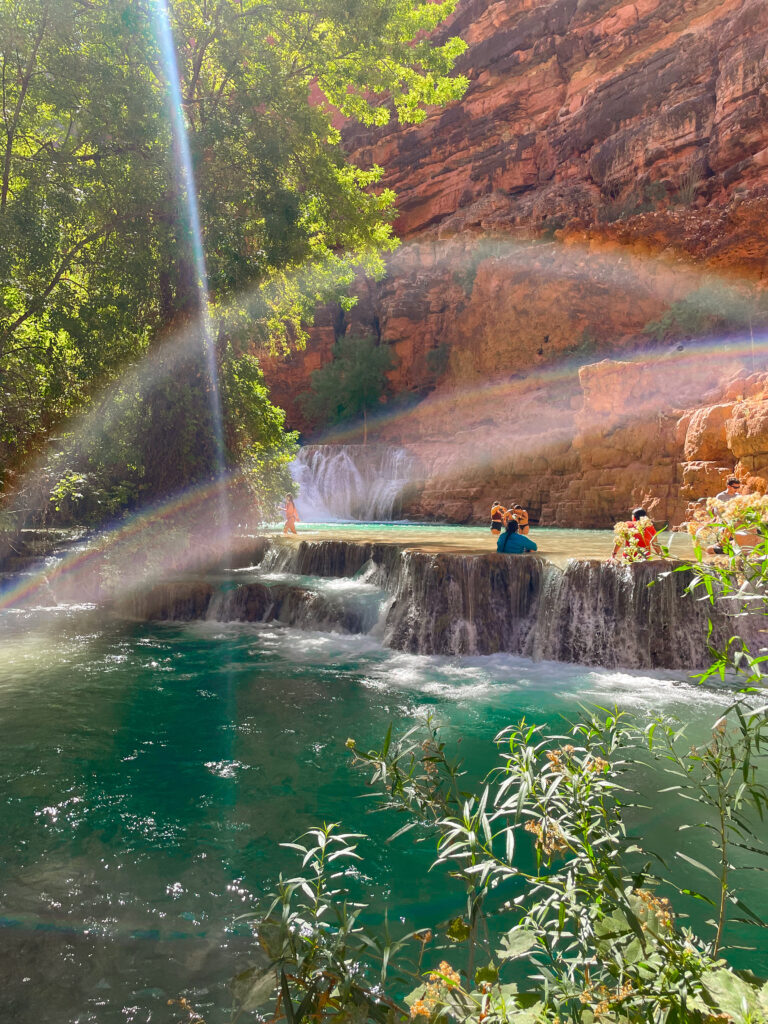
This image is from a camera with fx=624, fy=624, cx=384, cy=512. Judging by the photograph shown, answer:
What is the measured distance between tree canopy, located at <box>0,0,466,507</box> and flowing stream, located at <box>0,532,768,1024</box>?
12.4 ft

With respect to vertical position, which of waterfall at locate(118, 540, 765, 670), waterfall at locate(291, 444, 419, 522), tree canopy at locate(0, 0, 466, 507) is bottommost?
waterfall at locate(118, 540, 765, 670)

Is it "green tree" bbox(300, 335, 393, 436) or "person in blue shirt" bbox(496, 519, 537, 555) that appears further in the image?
"green tree" bbox(300, 335, 393, 436)

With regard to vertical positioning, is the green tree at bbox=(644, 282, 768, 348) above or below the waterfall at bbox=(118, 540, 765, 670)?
above

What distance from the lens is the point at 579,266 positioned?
1141 inches

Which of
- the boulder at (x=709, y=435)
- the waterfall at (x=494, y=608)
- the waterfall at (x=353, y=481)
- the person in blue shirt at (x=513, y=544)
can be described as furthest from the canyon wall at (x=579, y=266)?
the waterfall at (x=494, y=608)

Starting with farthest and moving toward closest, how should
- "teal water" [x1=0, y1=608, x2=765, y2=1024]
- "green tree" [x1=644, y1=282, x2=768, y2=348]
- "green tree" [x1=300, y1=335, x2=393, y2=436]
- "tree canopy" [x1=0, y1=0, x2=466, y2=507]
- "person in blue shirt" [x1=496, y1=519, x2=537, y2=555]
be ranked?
"green tree" [x1=300, y1=335, x2=393, y2=436], "green tree" [x1=644, y1=282, x2=768, y2=348], "person in blue shirt" [x1=496, y1=519, x2=537, y2=555], "tree canopy" [x1=0, y1=0, x2=466, y2=507], "teal water" [x1=0, y1=608, x2=765, y2=1024]

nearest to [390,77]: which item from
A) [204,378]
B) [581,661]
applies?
[204,378]

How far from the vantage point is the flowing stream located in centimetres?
287

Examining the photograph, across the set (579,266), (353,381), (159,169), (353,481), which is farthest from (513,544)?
(353,381)

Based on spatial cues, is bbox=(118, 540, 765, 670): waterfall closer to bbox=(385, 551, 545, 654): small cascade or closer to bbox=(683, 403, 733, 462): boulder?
bbox=(385, 551, 545, 654): small cascade

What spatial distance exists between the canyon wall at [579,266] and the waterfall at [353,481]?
1.18 m

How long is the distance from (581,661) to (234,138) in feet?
31.1

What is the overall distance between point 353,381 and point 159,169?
27.2m

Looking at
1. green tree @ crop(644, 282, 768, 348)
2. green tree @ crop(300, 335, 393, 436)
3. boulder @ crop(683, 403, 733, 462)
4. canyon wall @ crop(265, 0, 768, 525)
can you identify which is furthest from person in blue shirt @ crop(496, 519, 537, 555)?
green tree @ crop(300, 335, 393, 436)
